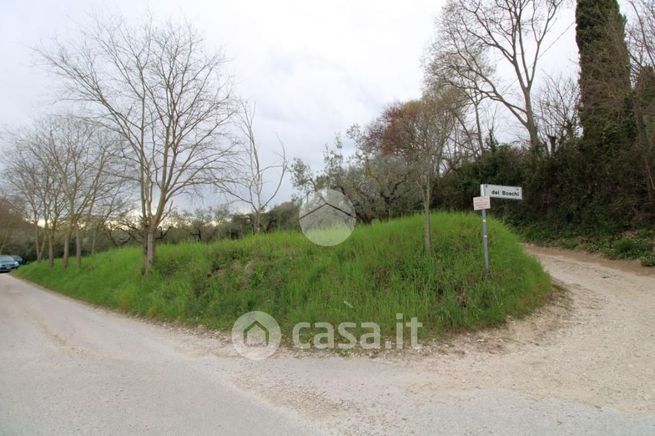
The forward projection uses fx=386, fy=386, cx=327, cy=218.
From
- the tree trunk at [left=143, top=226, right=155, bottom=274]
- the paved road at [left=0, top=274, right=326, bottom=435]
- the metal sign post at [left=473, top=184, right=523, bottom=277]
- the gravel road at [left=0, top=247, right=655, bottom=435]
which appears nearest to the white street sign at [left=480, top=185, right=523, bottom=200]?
the metal sign post at [left=473, top=184, right=523, bottom=277]

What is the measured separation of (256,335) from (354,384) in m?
2.69

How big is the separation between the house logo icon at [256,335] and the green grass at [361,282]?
0.21 m

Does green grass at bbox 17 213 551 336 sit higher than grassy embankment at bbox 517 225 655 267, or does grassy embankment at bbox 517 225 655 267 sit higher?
grassy embankment at bbox 517 225 655 267

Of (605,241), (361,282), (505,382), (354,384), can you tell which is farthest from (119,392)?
(605,241)

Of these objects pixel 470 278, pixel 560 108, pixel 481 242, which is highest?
pixel 560 108

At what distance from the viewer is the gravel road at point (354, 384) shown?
361cm

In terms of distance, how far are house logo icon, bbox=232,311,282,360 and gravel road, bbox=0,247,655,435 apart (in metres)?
0.24

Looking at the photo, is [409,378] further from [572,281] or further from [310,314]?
[572,281]

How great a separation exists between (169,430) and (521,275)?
638 centimetres

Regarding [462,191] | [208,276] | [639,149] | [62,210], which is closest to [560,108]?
[462,191]

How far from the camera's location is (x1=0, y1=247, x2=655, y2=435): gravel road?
11.8 feet

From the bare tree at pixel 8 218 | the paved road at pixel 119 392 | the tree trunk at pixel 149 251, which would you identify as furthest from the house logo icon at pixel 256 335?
the bare tree at pixel 8 218

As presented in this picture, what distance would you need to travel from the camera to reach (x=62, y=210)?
23.4 metres

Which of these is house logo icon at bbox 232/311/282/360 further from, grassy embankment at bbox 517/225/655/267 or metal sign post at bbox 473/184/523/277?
grassy embankment at bbox 517/225/655/267
